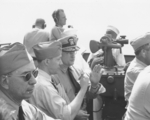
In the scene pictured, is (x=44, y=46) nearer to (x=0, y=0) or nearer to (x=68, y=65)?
(x=68, y=65)

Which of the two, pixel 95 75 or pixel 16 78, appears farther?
pixel 95 75

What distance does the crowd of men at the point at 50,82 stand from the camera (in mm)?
1533

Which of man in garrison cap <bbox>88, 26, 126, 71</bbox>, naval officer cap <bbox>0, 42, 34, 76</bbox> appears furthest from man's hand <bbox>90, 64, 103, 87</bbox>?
naval officer cap <bbox>0, 42, 34, 76</bbox>

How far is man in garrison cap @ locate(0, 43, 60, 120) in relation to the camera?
4.96 ft

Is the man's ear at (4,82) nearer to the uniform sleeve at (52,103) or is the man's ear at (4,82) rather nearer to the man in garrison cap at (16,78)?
the man in garrison cap at (16,78)

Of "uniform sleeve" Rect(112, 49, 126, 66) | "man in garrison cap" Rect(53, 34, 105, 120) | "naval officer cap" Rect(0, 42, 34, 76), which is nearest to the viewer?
"naval officer cap" Rect(0, 42, 34, 76)

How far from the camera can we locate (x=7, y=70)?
4.97 feet

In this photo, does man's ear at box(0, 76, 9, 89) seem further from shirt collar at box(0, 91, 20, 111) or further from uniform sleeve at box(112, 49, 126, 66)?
uniform sleeve at box(112, 49, 126, 66)

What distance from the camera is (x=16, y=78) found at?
1.56m

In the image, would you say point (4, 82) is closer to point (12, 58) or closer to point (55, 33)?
point (12, 58)

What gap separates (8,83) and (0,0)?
3.50 m

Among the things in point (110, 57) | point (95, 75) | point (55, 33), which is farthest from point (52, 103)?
point (110, 57)

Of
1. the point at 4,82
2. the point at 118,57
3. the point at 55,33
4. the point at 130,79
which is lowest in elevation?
the point at 118,57

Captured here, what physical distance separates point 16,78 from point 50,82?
2.03 feet
